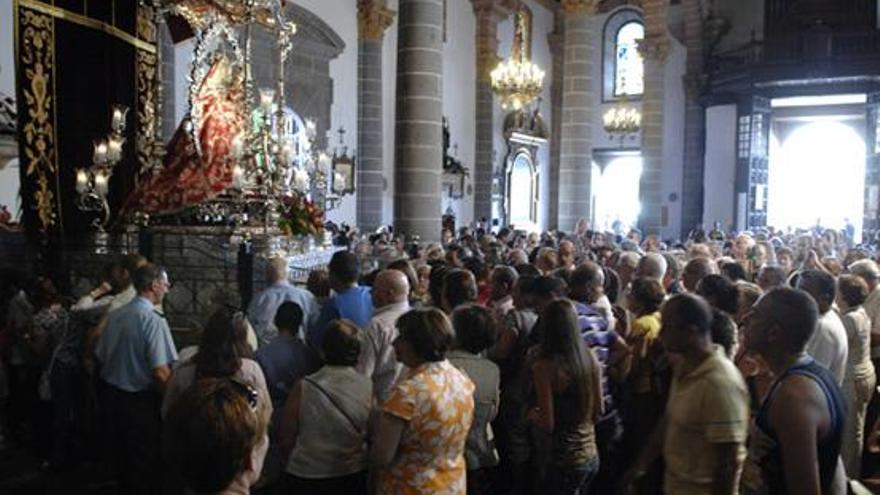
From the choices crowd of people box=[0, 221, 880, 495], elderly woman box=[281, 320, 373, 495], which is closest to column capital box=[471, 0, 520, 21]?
crowd of people box=[0, 221, 880, 495]

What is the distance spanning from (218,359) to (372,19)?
16.4 m

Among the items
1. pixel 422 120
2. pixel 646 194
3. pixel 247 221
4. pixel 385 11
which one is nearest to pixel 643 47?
pixel 646 194

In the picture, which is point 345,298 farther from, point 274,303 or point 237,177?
point 237,177

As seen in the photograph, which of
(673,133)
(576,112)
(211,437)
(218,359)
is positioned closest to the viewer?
(211,437)

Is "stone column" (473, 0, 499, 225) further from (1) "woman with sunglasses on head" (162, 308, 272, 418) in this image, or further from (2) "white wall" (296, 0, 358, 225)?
(1) "woman with sunglasses on head" (162, 308, 272, 418)

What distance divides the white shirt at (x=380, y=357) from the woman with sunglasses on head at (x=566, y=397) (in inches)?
32.5

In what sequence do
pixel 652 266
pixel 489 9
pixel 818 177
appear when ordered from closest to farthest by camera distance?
pixel 652 266, pixel 489 9, pixel 818 177

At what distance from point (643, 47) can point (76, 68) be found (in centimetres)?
1563

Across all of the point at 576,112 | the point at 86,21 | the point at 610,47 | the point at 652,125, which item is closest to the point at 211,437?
the point at 86,21

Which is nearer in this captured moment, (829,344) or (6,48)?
(829,344)

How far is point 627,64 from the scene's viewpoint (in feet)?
99.7

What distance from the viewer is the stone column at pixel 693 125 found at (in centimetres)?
2656

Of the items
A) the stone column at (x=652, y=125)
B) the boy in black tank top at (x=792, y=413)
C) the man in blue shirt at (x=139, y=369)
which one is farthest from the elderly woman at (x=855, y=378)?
the stone column at (x=652, y=125)

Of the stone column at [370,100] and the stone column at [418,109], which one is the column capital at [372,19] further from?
the stone column at [418,109]
